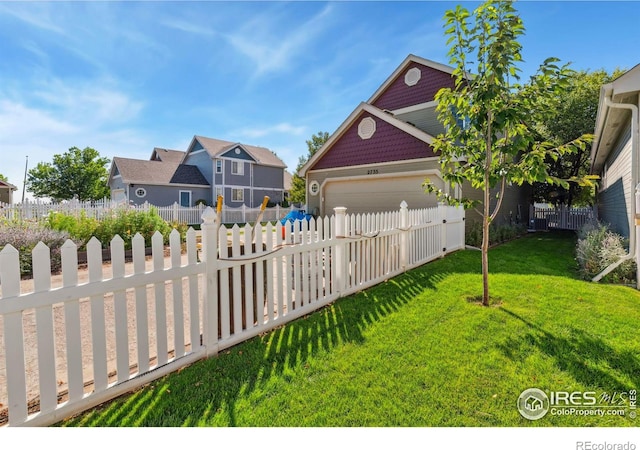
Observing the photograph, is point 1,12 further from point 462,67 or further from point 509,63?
point 509,63

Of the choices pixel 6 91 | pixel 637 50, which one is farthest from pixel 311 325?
pixel 637 50

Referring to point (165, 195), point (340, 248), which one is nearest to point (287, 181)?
point (165, 195)

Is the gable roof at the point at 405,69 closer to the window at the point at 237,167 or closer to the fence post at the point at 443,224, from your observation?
the fence post at the point at 443,224

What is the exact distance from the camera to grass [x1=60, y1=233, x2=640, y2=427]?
2.17 metres

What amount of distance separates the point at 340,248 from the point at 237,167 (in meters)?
24.3

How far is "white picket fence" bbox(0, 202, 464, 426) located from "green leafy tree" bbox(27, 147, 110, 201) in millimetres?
37213

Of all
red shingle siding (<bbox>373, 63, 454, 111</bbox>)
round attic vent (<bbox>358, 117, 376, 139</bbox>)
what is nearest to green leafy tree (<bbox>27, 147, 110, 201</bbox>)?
red shingle siding (<bbox>373, 63, 454, 111</bbox>)

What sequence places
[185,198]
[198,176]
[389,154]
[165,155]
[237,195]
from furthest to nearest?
[165,155], [237,195], [198,176], [185,198], [389,154]

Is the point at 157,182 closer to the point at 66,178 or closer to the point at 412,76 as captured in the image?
the point at 66,178

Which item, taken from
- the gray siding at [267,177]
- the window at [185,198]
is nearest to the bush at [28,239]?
the window at [185,198]

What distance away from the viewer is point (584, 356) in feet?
9.54

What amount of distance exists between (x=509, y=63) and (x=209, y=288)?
438cm

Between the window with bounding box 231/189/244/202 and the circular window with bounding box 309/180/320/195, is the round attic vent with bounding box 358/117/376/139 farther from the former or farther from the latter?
the window with bounding box 231/189/244/202

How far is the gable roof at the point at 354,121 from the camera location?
9.98 meters
